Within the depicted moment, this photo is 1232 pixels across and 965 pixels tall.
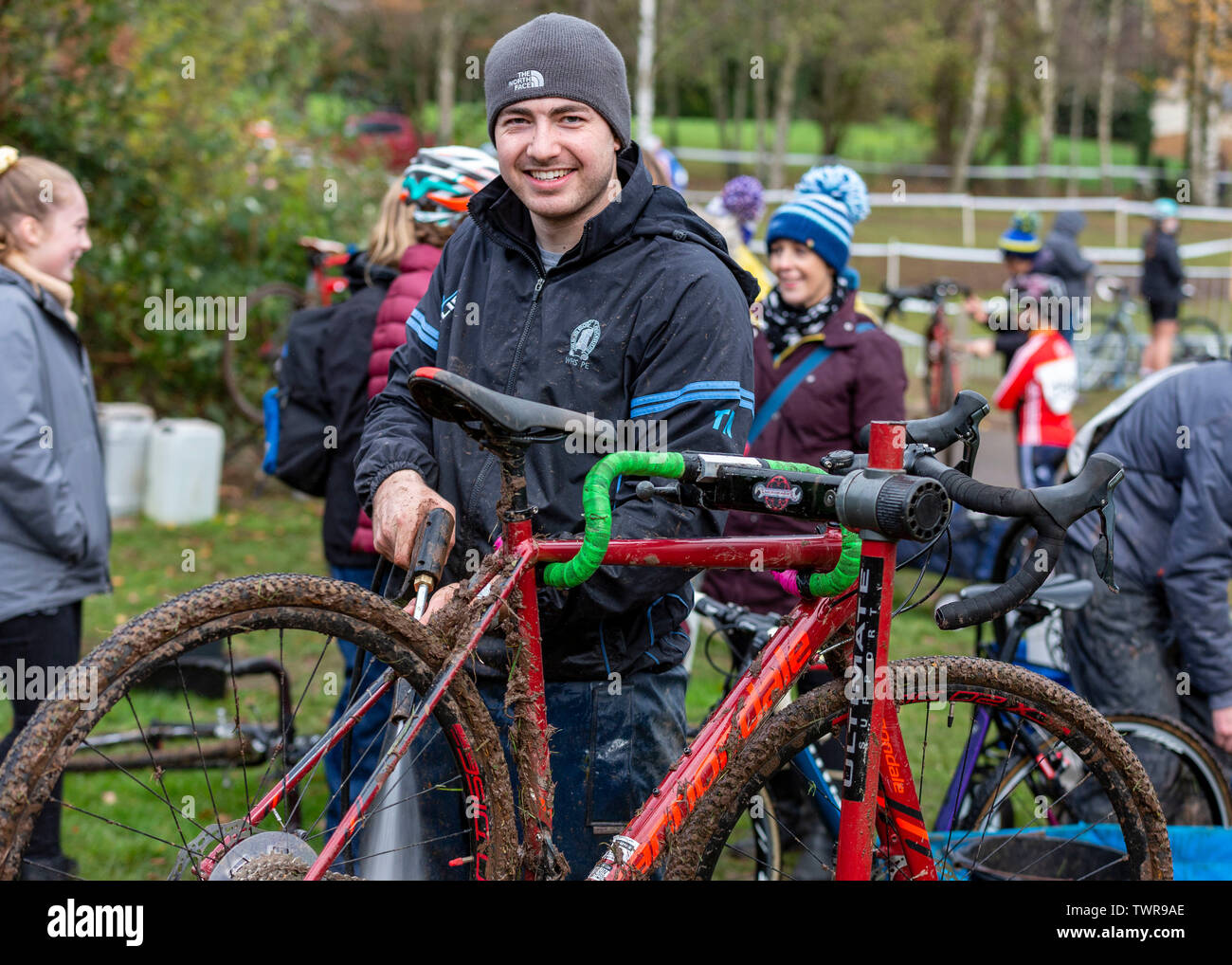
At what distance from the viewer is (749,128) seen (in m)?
49.0

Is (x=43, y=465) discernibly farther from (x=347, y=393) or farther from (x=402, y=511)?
(x=402, y=511)

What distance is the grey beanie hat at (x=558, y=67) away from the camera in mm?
2588

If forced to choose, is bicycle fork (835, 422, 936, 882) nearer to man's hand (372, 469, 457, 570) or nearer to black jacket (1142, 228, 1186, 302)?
man's hand (372, 469, 457, 570)

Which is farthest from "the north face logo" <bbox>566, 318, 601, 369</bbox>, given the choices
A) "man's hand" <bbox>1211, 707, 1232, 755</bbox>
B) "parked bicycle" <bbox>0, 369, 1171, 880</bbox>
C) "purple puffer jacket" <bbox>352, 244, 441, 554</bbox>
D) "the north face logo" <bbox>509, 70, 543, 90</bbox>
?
"man's hand" <bbox>1211, 707, 1232, 755</bbox>

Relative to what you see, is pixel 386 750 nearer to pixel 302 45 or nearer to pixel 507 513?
pixel 507 513

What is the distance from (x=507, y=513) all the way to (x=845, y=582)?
0.68 metres

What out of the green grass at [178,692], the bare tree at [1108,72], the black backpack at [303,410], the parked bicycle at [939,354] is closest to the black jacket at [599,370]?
the green grass at [178,692]

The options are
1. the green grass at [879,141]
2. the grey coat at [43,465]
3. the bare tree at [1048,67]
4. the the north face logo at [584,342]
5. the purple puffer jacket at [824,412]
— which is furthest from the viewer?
the green grass at [879,141]

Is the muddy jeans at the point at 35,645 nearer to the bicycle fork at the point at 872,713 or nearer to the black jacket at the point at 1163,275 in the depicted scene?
the bicycle fork at the point at 872,713

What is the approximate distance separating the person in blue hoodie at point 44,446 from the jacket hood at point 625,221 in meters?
1.70

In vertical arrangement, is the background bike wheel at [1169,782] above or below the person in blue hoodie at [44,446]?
below

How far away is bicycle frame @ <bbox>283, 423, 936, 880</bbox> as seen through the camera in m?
2.28

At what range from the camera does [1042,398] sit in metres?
7.39
